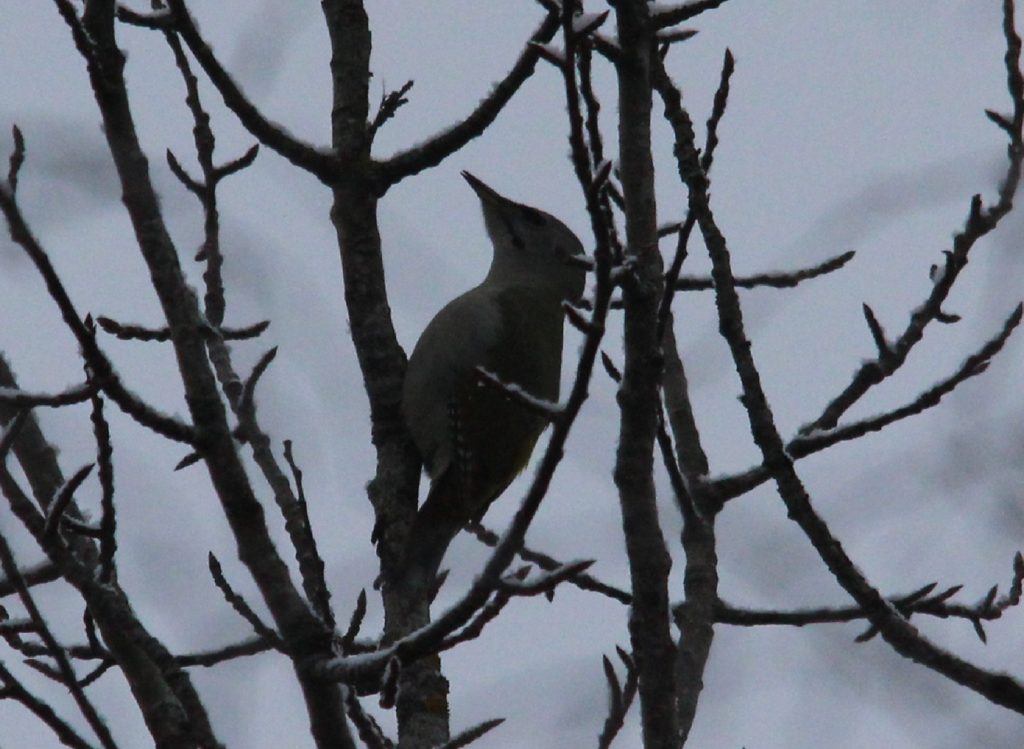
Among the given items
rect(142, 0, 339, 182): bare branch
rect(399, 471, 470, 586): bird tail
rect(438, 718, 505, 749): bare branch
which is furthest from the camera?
rect(399, 471, 470, 586): bird tail

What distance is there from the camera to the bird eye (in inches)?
275

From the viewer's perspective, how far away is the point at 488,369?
579 centimetres

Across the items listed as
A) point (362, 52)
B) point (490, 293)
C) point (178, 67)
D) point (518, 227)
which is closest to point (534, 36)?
point (362, 52)

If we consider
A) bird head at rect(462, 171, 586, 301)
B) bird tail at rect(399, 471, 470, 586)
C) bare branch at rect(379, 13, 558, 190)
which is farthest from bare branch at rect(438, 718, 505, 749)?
bird head at rect(462, 171, 586, 301)

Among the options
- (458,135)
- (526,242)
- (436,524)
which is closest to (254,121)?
(458,135)

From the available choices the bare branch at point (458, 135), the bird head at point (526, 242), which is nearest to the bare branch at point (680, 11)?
the bare branch at point (458, 135)

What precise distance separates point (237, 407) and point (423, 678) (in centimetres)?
99

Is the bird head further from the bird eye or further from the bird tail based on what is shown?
the bird tail

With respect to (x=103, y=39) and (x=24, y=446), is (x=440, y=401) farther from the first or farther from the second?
(x=103, y=39)

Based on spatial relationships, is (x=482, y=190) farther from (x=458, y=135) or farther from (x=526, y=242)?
(x=458, y=135)

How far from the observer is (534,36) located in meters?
4.04

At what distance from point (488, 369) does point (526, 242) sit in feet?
4.21

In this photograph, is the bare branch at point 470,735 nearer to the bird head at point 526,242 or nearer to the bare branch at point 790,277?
the bare branch at point 790,277

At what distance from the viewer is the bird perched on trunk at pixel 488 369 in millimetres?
5293
